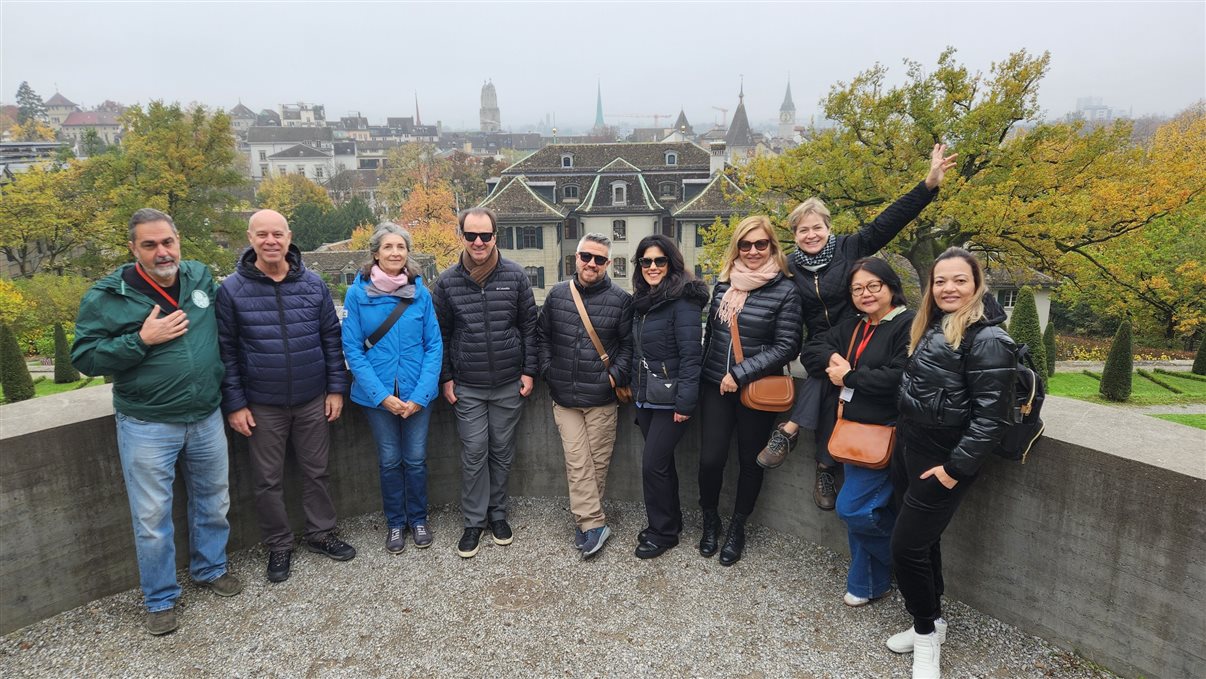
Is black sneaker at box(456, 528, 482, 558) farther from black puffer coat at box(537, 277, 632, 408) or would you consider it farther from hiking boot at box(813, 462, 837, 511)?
hiking boot at box(813, 462, 837, 511)

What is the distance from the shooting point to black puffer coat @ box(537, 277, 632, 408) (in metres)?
4.46

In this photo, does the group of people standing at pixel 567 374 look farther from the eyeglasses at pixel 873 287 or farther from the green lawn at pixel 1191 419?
the green lawn at pixel 1191 419

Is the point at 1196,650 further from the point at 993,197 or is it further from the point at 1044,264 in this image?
the point at 1044,264

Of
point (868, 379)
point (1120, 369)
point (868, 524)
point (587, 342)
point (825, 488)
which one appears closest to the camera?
point (868, 379)

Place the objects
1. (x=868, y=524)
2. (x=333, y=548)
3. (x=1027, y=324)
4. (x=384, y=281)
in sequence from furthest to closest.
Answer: (x=1027, y=324) < (x=333, y=548) < (x=384, y=281) < (x=868, y=524)

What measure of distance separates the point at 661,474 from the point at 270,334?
9.09 ft

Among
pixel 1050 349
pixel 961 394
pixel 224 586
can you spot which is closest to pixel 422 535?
pixel 224 586

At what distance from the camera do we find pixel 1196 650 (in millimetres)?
3010

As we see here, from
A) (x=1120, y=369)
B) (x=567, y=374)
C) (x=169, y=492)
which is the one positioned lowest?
(x=1120, y=369)

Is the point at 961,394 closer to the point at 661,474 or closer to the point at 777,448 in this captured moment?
the point at 777,448

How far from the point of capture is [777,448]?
4.09m

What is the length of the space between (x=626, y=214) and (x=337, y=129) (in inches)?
5955

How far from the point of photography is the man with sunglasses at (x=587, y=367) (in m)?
4.46

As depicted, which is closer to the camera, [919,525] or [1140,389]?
[919,525]
